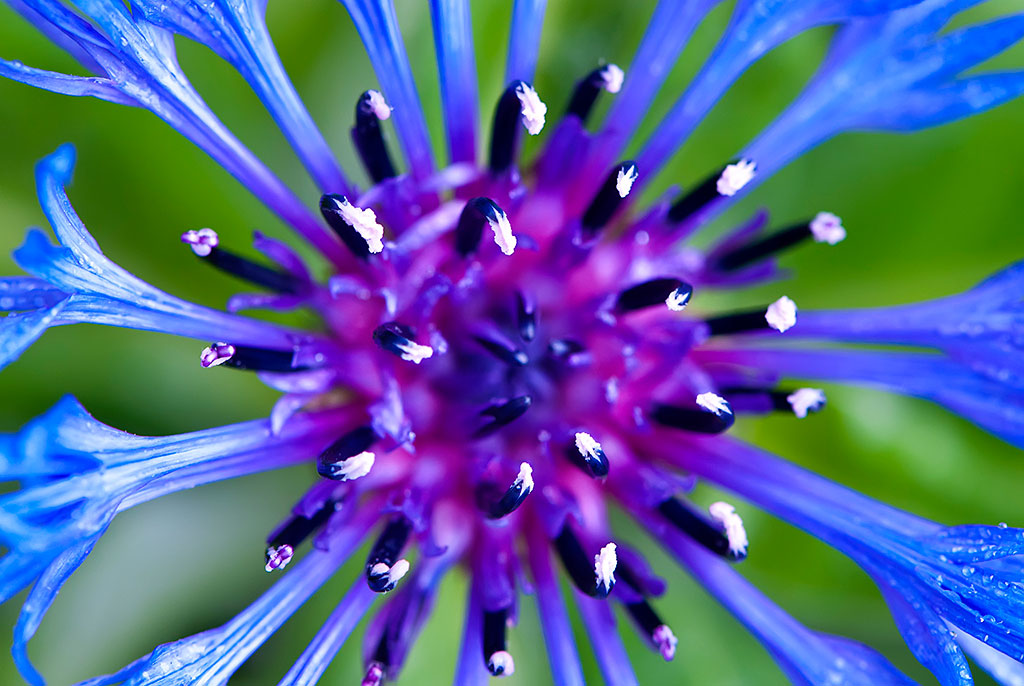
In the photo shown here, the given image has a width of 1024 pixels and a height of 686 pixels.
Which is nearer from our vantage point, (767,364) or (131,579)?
(767,364)

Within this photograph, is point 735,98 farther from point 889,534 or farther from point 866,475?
point 889,534

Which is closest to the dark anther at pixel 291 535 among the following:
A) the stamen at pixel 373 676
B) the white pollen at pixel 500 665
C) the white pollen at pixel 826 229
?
the stamen at pixel 373 676

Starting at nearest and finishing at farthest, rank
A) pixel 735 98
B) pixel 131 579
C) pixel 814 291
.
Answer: pixel 131 579
pixel 735 98
pixel 814 291

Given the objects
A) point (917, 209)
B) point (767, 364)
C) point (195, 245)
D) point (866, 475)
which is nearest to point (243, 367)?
point (195, 245)

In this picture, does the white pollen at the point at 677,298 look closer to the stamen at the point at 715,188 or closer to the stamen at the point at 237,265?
the stamen at the point at 715,188

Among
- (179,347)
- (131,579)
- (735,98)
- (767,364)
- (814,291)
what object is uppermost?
(179,347)

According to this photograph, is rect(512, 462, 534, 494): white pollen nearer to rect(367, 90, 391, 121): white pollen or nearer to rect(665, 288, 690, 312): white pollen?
rect(665, 288, 690, 312): white pollen

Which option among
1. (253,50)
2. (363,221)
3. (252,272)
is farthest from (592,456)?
(253,50)

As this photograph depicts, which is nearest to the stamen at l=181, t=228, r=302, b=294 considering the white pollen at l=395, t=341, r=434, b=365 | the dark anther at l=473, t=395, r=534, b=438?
the white pollen at l=395, t=341, r=434, b=365

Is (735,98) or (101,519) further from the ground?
(735,98)
